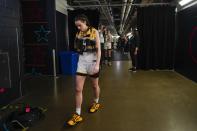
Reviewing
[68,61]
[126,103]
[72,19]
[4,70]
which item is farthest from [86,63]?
[72,19]

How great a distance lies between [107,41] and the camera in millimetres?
8844

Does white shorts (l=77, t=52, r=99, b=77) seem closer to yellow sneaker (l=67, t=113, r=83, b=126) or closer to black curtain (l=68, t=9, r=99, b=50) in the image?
yellow sneaker (l=67, t=113, r=83, b=126)

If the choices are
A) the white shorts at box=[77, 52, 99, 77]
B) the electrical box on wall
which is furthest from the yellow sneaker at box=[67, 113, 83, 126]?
the electrical box on wall

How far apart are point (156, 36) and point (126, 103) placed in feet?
13.2

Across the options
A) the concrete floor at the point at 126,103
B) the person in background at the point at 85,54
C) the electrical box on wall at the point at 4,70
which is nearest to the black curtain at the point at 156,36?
the concrete floor at the point at 126,103

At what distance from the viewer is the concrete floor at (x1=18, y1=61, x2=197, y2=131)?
306 centimetres

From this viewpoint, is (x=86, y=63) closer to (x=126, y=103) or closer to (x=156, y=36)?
(x=126, y=103)

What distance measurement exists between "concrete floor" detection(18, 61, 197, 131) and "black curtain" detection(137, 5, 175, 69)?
133cm

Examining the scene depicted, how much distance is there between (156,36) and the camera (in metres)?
7.39

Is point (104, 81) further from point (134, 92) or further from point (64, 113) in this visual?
point (64, 113)

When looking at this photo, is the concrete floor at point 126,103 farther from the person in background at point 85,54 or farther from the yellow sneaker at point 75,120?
the person in background at point 85,54

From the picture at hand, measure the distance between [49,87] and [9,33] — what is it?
70.1 inches

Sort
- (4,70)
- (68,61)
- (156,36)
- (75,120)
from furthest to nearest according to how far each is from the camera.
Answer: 1. (156,36)
2. (68,61)
3. (75,120)
4. (4,70)

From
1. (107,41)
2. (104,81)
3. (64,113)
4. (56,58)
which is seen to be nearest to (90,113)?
(64,113)
